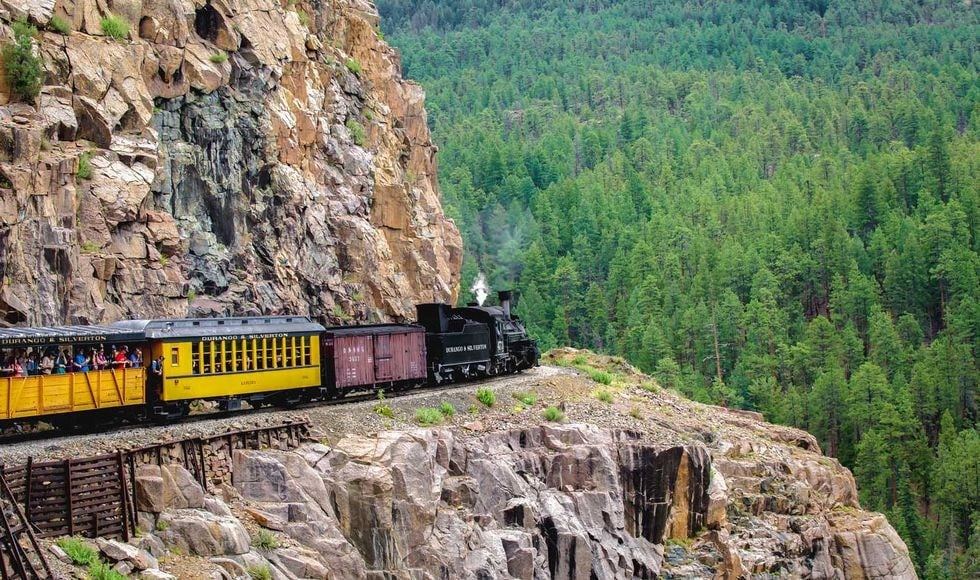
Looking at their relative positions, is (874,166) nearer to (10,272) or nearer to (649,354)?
(649,354)

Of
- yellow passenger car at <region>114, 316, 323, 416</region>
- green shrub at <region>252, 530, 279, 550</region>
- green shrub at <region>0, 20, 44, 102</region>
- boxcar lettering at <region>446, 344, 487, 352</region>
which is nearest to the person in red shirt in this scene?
yellow passenger car at <region>114, 316, 323, 416</region>

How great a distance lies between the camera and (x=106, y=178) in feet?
119

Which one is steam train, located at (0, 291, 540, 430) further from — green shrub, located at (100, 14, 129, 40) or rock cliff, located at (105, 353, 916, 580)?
green shrub, located at (100, 14, 129, 40)

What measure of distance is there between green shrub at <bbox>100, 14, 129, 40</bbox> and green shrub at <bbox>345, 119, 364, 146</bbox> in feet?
52.8

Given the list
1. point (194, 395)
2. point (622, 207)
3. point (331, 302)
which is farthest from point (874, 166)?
point (194, 395)

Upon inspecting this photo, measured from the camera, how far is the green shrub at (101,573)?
20.3m

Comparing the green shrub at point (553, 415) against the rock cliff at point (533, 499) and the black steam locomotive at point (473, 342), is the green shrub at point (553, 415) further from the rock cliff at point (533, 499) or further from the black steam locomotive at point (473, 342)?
the black steam locomotive at point (473, 342)

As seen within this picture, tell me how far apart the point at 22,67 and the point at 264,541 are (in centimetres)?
1823

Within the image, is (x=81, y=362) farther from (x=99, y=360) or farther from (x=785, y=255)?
(x=785, y=255)

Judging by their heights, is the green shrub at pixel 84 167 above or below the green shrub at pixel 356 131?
below

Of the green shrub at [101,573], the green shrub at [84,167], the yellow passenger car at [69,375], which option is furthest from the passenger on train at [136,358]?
the green shrub at [101,573]

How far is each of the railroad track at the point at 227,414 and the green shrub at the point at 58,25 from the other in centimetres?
1413

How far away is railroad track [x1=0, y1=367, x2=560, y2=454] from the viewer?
90.2 feet

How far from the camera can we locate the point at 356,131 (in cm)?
5422
